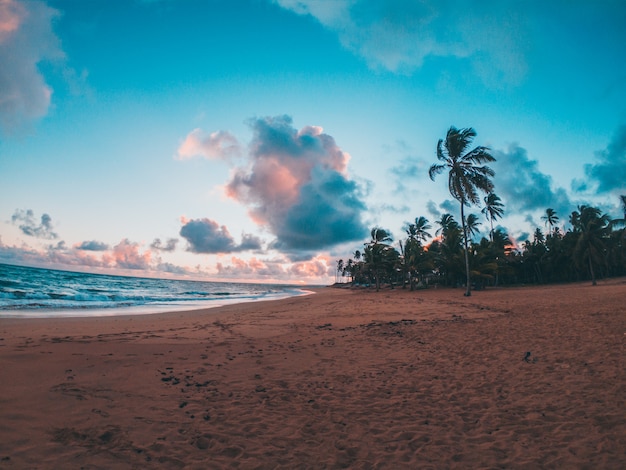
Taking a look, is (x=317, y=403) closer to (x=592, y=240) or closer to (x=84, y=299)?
(x=84, y=299)

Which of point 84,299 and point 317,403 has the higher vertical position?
point 317,403

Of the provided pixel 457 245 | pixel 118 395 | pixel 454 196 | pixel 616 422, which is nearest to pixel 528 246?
pixel 457 245

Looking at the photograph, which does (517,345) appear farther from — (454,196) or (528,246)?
(528,246)

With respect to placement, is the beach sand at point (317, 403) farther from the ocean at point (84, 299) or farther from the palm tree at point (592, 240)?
the palm tree at point (592, 240)

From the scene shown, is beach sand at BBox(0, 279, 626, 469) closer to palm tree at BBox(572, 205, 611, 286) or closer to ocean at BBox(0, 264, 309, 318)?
ocean at BBox(0, 264, 309, 318)

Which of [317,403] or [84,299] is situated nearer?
[317,403]

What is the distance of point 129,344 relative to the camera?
889 centimetres

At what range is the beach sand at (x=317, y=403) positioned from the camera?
3.65 m

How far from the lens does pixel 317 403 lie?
5.21m

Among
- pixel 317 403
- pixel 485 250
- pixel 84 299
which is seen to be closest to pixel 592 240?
pixel 485 250

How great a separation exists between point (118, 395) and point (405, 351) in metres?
6.68

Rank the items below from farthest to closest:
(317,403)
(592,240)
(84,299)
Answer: (592,240)
(84,299)
(317,403)

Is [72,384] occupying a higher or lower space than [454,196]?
lower

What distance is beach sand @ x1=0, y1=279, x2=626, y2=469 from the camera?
3.65 m
